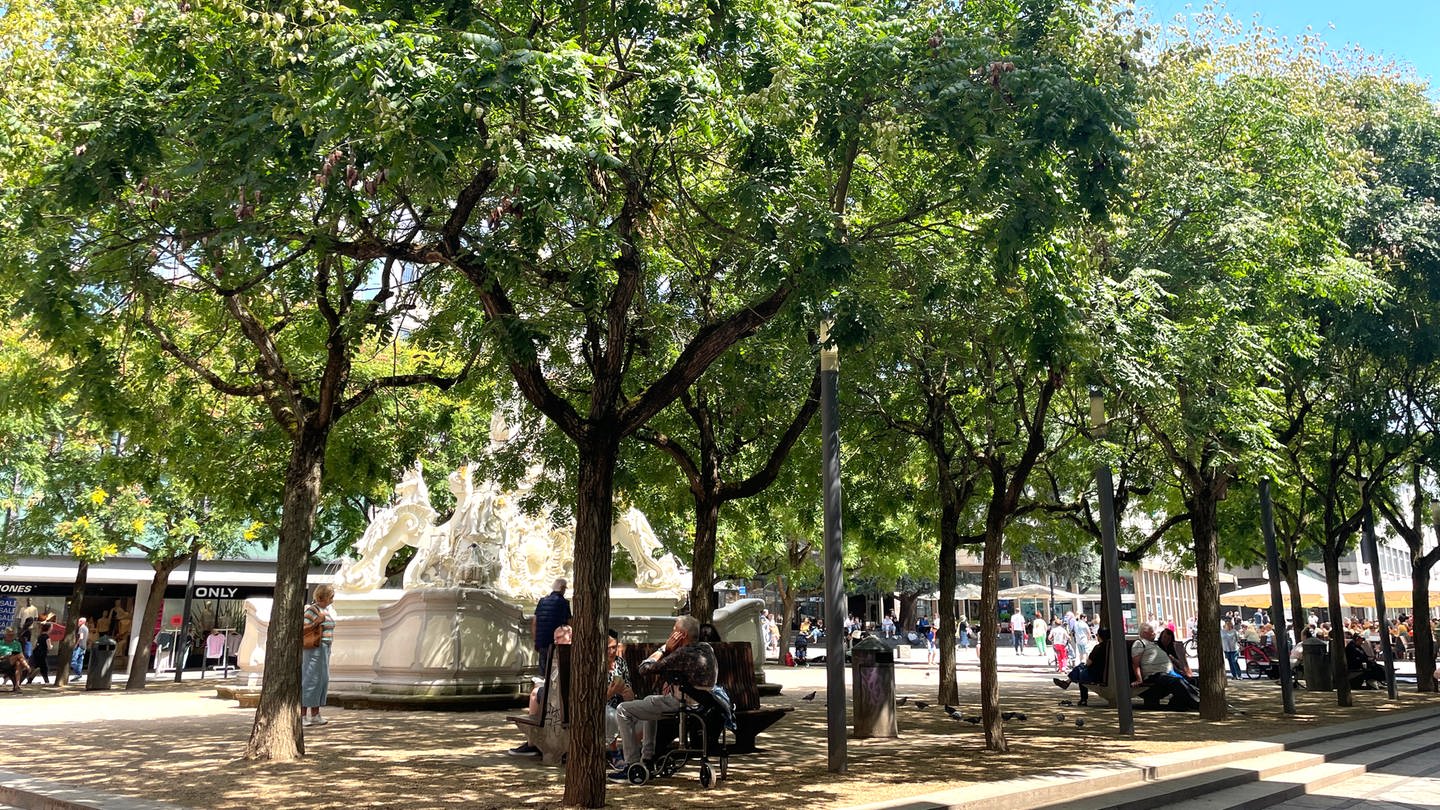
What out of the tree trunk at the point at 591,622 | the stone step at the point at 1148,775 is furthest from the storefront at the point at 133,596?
the stone step at the point at 1148,775

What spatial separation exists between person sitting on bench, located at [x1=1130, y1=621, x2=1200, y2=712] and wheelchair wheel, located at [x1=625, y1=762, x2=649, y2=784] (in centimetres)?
1141

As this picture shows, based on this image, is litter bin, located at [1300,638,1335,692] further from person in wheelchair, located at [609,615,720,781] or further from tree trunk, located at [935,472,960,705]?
person in wheelchair, located at [609,615,720,781]

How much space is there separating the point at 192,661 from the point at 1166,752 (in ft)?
118

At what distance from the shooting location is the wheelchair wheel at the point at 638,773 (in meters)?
9.66

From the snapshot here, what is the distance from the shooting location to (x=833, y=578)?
9.97 meters

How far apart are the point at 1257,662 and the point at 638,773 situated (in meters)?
27.1

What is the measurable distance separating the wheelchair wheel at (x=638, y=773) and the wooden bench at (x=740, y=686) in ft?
4.34

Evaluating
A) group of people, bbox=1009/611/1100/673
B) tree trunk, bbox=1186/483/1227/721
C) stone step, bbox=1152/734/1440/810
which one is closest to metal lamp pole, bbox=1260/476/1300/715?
tree trunk, bbox=1186/483/1227/721

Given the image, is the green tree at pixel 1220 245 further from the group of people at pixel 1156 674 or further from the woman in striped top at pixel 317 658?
the woman in striped top at pixel 317 658

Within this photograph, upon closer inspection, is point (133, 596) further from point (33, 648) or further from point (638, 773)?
point (638, 773)

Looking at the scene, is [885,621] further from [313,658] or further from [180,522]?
[313,658]

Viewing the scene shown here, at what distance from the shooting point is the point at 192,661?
38.2 metres

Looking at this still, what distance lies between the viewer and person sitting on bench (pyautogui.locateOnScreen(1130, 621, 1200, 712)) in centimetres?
1825

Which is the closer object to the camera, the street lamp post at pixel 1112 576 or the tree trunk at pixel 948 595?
the street lamp post at pixel 1112 576
